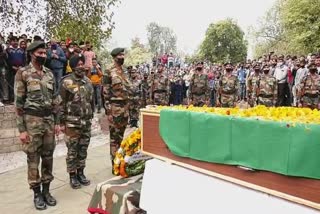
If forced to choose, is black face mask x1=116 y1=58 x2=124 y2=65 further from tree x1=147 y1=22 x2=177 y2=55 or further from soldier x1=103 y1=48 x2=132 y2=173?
tree x1=147 y1=22 x2=177 y2=55

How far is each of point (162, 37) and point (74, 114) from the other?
6171 centimetres

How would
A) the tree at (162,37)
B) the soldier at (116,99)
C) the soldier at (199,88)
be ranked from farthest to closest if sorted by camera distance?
1. the tree at (162,37)
2. the soldier at (199,88)
3. the soldier at (116,99)

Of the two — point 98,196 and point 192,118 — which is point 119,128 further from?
point 192,118

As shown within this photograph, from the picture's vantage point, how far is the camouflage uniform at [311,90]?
9.09 metres

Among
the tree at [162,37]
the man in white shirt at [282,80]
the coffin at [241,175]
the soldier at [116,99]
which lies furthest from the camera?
the tree at [162,37]

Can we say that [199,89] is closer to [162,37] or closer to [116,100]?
[116,100]

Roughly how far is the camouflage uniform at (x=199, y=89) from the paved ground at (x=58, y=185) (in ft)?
11.1

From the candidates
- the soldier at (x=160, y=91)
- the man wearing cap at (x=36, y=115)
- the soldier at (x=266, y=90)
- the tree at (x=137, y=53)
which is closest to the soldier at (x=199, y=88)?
the soldier at (x=266, y=90)

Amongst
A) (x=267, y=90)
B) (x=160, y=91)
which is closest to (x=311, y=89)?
(x=267, y=90)

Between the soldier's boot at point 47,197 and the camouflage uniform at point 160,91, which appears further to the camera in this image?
the camouflage uniform at point 160,91

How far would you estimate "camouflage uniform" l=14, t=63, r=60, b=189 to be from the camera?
4305mm

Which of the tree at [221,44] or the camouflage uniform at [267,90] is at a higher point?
the tree at [221,44]

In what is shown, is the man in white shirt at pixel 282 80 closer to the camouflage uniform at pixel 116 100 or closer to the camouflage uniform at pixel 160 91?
the camouflage uniform at pixel 160 91

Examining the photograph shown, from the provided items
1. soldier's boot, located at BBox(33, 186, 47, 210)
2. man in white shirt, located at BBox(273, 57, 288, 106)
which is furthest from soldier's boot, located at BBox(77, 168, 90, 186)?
man in white shirt, located at BBox(273, 57, 288, 106)
